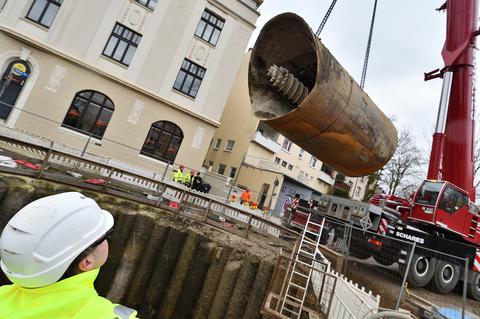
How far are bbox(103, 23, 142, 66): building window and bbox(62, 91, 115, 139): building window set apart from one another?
7.45ft

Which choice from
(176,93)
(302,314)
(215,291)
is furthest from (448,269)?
(176,93)

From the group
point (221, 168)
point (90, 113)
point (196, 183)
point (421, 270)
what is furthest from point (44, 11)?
point (421, 270)

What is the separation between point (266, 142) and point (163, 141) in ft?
42.0

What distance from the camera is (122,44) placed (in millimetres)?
14086

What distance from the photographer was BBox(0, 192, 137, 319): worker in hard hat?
3.31 feet

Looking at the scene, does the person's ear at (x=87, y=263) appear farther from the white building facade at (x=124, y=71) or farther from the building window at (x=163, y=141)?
the building window at (x=163, y=141)

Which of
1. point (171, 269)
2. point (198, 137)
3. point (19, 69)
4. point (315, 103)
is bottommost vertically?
point (171, 269)

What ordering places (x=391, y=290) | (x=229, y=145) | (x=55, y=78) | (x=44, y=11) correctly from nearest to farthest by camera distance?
(x=391, y=290) → (x=55, y=78) → (x=44, y=11) → (x=229, y=145)

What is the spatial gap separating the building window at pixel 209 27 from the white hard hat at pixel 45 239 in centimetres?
1697

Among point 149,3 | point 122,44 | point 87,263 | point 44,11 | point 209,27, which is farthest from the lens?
point 209,27

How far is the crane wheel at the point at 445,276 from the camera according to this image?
785 cm

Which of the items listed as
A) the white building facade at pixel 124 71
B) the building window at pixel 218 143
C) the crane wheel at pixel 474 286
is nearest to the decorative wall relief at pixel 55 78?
the white building facade at pixel 124 71

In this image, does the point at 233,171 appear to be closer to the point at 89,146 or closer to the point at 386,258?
the point at 89,146

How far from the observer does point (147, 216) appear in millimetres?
6285
